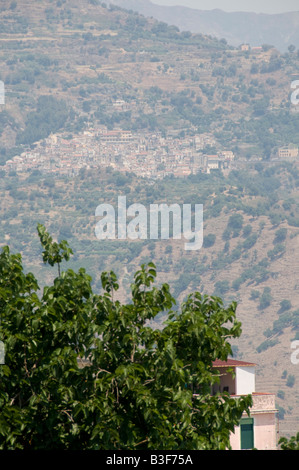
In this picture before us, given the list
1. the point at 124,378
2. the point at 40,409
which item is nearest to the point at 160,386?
the point at 124,378

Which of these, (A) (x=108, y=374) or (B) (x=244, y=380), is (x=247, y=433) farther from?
(A) (x=108, y=374)

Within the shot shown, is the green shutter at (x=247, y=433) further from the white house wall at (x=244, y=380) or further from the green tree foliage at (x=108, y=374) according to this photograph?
the green tree foliage at (x=108, y=374)

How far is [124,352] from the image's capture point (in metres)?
22.9

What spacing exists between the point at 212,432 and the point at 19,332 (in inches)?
175

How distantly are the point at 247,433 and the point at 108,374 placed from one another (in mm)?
23923

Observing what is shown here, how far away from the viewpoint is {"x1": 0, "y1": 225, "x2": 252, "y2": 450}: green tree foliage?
21.8m

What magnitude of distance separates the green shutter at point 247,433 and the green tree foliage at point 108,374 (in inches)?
849

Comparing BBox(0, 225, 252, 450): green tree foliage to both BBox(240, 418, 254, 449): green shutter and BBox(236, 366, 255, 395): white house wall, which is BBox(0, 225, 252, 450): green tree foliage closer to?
BBox(240, 418, 254, 449): green shutter

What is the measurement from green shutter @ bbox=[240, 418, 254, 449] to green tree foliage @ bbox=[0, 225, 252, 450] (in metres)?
21.6

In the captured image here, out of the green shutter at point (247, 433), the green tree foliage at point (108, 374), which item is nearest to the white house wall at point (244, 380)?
the green shutter at point (247, 433)

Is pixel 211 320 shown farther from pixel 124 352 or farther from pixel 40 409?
pixel 40 409

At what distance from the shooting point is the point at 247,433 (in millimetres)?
45031

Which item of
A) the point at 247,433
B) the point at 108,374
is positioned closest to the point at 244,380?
the point at 247,433
